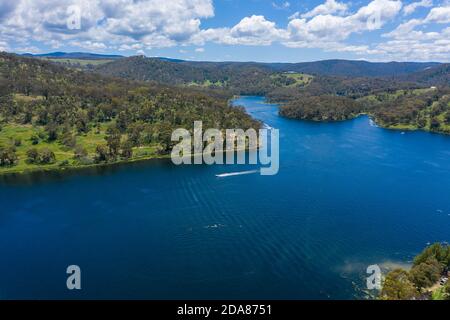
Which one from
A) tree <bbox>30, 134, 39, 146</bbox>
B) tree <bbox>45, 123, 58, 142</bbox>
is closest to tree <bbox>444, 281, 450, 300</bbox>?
tree <bbox>30, 134, 39, 146</bbox>

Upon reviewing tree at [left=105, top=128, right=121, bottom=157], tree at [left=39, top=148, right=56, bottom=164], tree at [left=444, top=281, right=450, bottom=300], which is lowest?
tree at [left=444, top=281, right=450, bottom=300]

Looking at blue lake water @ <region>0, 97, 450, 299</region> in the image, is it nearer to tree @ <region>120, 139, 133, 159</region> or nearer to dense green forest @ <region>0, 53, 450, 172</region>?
tree @ <region>120, 139, 133, 159</region>

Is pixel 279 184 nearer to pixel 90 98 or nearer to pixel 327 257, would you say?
pixel 327 257

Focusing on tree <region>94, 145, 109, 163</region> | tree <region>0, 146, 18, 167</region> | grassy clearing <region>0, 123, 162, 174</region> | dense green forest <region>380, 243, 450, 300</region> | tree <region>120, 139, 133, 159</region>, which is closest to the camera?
dense green forest <region>380, 243, 450, 300</region>

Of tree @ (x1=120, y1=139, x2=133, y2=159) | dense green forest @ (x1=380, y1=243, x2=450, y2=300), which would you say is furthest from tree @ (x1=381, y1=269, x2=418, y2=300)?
tree @ (x1=120, y1=139, x2=133, y2=159)

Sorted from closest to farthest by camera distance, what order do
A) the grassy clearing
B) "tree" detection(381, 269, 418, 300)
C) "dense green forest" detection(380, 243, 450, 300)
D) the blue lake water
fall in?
"tree" detection(381, 269, 418, 300) → "dense green forest" detection(380, 243, 450, 300) → the blue lake water → the grassy clearing

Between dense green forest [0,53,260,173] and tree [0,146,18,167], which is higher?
dense green forest [0,53,260,173]

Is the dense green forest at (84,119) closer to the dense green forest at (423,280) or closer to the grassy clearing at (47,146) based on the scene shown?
the grassy clearing at (47,146)

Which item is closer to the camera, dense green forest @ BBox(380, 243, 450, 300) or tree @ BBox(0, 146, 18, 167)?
dense green forest @ BBox(380, 243, 450, 300)
